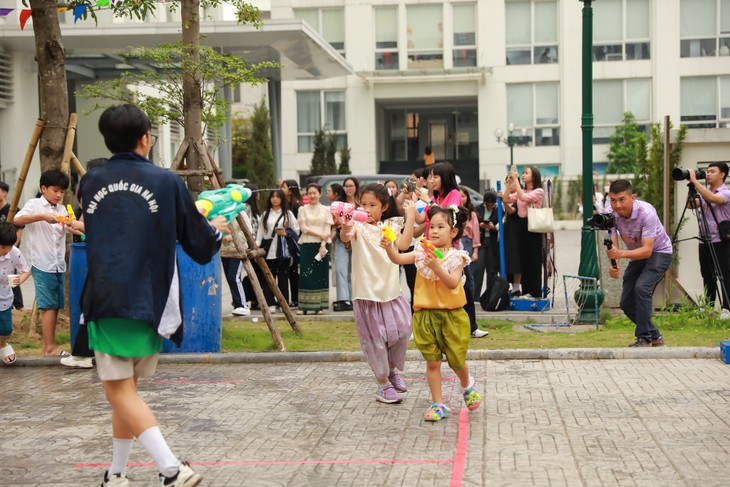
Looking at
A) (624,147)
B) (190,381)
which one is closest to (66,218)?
(190,381)

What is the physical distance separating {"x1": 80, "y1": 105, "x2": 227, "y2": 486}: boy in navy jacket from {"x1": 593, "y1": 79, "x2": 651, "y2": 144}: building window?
39.8 metres

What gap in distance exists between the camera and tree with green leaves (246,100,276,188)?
A: 130 feet

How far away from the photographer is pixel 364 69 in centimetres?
4506

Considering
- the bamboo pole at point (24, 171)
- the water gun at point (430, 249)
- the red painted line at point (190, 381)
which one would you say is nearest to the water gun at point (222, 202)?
the water gun at point (430, 249)

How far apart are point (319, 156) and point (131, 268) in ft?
126

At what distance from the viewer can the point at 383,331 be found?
789cm

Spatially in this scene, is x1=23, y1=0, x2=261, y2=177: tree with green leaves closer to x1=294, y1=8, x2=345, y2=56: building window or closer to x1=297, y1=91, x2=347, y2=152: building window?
x1=294, y1=8, x2=345, y2=56: building window

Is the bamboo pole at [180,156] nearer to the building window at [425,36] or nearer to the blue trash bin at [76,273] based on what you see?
the blue trash bin at [76,273]

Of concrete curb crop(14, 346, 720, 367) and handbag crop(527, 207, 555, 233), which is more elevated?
handbag crop(527, 207, 555, 233)

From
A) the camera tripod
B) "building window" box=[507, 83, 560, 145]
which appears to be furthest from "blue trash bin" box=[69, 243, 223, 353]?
"building window" box=[507, 83, 560, 145]

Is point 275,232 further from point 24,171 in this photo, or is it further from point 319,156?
point 319,156

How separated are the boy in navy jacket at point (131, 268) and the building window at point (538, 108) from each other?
4010 centimetres

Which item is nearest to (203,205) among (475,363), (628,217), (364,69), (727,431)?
(727,431)

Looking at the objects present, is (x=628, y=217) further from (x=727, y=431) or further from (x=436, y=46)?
(x=436, y=46)
